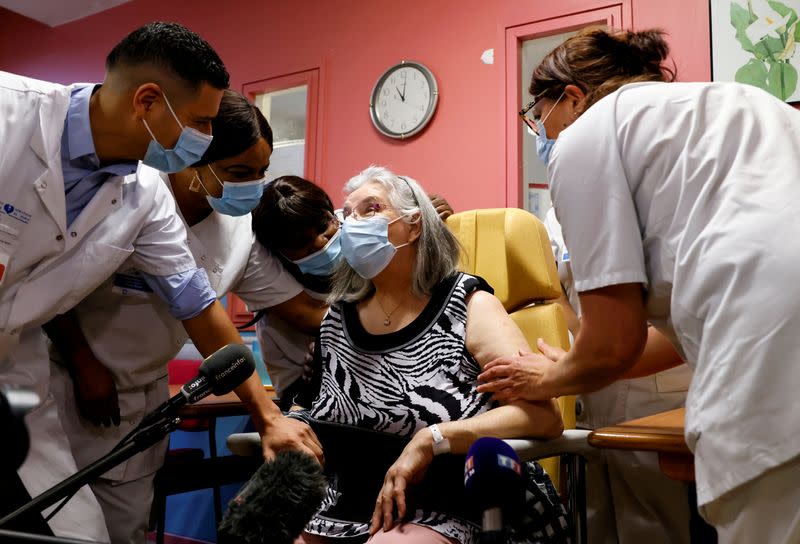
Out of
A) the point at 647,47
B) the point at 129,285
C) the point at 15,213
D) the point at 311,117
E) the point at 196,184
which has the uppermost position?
the point at 311,117

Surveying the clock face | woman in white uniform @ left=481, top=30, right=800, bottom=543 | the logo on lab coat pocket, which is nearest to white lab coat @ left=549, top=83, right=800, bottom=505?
woman in white uniform @ left=481, top=30, right=800, bottom=543

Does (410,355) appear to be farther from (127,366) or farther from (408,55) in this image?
(408,55)

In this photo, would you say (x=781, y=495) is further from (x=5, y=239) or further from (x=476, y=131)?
(x=476, y=131)

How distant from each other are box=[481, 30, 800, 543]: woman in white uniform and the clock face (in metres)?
2.55

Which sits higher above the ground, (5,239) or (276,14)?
(276,14)

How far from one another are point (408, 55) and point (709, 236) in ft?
9.69

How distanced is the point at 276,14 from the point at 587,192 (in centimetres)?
363

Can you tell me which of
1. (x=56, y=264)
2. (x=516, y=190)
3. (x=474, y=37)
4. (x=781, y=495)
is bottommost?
(x=781, y=495)

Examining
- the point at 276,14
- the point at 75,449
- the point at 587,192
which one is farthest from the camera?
the point at 276,14

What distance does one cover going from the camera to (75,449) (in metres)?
1.86

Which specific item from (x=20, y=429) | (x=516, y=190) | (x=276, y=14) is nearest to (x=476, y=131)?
(x=516, y=190)

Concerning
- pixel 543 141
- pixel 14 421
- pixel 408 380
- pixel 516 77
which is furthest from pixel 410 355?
pixel 516 77

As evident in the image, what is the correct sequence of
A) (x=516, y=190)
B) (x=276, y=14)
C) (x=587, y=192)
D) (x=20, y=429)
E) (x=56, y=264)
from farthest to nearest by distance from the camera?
(x=276, y=14), (x=516, y=190), (x=56, y=264), (x=587, y=192), (x=20, y=429)

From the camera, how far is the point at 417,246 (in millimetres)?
1882
